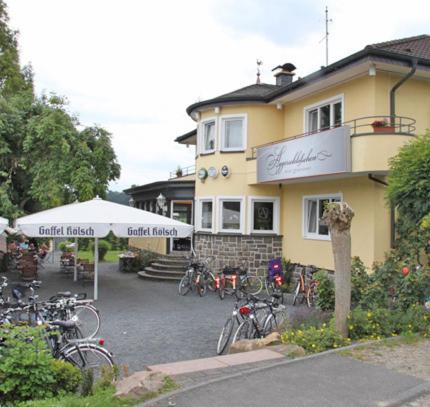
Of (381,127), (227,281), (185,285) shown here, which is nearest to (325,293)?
(381,127)

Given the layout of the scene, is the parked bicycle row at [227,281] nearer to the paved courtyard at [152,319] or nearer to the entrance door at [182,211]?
the paved courtyard at [152,319]

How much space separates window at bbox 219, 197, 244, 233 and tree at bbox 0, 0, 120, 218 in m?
4.45

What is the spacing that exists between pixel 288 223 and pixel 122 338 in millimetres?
9113

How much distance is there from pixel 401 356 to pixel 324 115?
9.87m

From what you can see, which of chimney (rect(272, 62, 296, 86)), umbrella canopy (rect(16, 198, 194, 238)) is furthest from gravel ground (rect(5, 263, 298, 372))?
chimney (rect(272, 62, 296, 86))

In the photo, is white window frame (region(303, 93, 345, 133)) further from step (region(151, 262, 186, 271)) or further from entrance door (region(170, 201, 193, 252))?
entrance door (region(170, 201, 193, 252))

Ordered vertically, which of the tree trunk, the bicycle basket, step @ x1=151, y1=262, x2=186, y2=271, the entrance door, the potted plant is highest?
the potted plant

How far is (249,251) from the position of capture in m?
16.9

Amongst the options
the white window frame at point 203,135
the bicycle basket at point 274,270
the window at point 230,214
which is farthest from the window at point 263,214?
the white window frame at point 203,135

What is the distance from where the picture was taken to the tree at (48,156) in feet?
55.7

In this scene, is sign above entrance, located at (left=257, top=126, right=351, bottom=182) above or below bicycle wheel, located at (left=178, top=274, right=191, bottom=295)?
above

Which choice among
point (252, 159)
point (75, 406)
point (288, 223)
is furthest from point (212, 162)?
point (75, 406)

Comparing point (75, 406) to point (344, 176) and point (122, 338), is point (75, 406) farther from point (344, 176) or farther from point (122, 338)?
point (344, 176)

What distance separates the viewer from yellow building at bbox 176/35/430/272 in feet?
40.2
